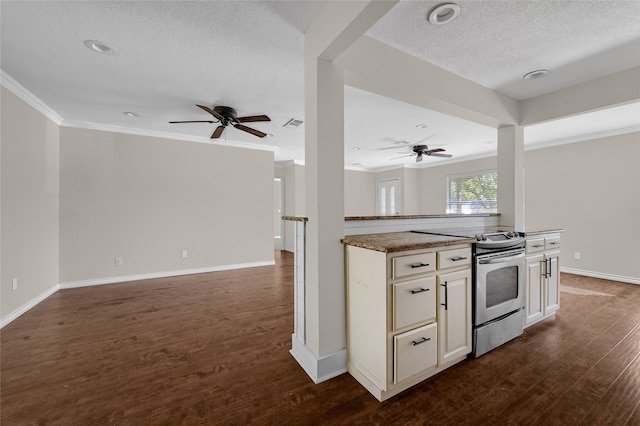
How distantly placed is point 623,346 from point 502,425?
1793 mm

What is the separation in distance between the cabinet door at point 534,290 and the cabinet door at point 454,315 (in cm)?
108

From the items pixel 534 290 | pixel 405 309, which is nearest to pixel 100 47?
pixel 405 309

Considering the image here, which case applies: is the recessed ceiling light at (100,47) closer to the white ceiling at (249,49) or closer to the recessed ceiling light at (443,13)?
the white ceiling at (249,49)

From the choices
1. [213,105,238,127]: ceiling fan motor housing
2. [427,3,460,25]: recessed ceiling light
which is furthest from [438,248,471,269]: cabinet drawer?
[213,105,238,127]: ceiling fan motor housing

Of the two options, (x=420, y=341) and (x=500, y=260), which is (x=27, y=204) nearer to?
(x=420, y=341)

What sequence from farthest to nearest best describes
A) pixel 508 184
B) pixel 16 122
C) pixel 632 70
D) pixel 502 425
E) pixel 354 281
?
pixel 508 184 < pixel 16 122 < pixel 632 70 < pixel 354 281 < pixel 502 425

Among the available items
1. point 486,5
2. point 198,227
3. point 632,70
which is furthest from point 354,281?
point 198,227

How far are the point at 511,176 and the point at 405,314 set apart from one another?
2.64 meters

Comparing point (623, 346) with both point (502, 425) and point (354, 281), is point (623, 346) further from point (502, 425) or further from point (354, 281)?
point (354, 281)

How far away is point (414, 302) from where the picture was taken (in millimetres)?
1745

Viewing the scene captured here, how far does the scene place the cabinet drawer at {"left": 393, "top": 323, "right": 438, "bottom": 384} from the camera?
65.4 inches

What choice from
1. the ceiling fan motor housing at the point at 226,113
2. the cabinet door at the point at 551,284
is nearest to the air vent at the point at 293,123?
the ceiling fan motor housing at the point at 226,113

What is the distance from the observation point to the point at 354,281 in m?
1.91

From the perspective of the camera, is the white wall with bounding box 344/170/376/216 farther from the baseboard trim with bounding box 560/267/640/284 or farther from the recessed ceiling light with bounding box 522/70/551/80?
the recessed ceiling light with bounding box 522/70/551/80
